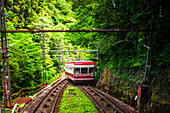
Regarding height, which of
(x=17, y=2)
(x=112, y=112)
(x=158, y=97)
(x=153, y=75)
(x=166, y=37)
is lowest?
(x=112, y=112)

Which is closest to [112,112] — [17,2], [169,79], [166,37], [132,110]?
[132,110]

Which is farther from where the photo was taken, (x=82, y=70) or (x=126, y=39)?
(x=82, y=70)

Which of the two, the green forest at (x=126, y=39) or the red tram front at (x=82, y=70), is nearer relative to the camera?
the green forest at (x=126, y=39)

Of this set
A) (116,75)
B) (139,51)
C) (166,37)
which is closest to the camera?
(166,37)

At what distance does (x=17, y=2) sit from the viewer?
2383 cm

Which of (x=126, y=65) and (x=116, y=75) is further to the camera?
(x=116, y=75)

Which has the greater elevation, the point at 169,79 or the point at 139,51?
the point at 139,51

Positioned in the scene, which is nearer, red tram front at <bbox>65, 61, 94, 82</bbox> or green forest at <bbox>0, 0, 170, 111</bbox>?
green forest at <bbox>0, 0, 170, 111</bbox>

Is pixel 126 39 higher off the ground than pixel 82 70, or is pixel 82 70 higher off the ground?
pixel 126 39

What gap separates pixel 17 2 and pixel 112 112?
2606 cm

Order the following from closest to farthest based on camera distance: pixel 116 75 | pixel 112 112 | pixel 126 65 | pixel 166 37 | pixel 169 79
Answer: pixel 169 79 → pixel 166 37 → pixel 112 112 → pixel 126 65 → pixel 116 75

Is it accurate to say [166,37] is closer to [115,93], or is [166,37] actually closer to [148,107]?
Answer: [148,107]

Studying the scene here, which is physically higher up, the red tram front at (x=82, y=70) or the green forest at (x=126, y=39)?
the green forest at (x=126, y=39)

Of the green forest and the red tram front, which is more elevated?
the green forest
